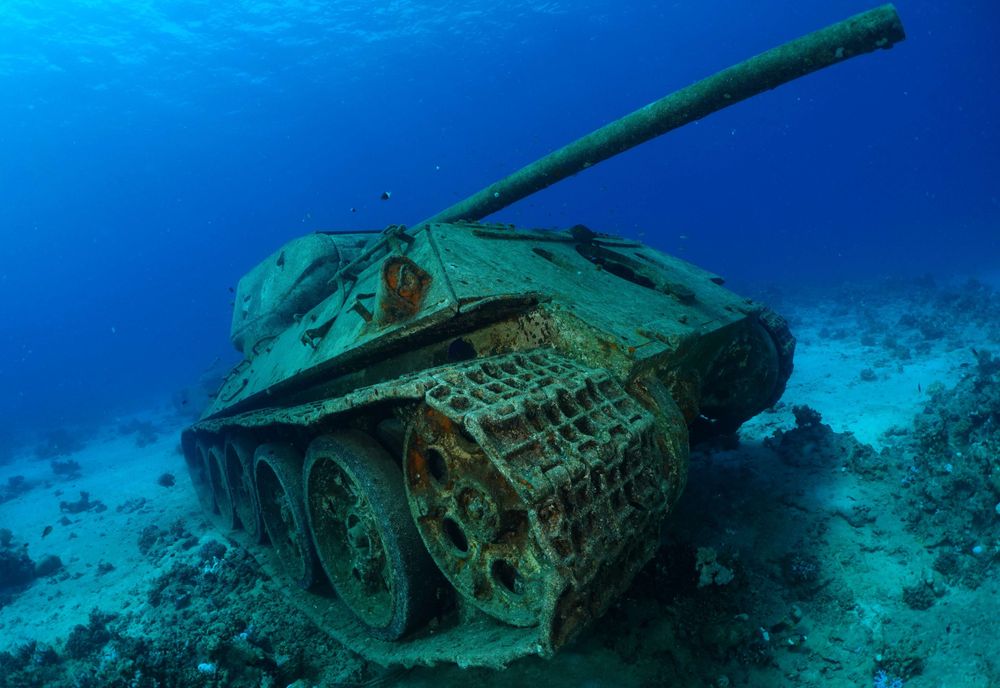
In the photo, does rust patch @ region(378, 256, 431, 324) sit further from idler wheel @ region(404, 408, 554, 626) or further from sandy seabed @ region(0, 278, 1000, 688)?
sandy seabed @ region(0, 278, 1000, 688)

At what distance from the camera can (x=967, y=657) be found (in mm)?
3281

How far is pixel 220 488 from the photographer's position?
7879mm

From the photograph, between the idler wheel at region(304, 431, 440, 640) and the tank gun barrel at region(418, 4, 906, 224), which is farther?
the tank gun barrel at region(418, 4, 906, 224)

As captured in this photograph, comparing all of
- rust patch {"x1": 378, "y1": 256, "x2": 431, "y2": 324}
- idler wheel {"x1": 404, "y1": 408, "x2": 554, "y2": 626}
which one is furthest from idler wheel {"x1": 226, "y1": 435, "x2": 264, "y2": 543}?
idler wheel {"x1": 404, "y1": 408, "x2": 554, "y2": 626}

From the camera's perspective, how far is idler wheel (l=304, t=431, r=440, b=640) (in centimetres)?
337

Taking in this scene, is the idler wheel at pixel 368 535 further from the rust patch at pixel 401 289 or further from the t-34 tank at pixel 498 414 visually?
the rust patch at pixel 401 289

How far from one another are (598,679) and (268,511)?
382cm

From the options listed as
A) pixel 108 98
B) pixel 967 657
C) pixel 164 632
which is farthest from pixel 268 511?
pixel 108 98

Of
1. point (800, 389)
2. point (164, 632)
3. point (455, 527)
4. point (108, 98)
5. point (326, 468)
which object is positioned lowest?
point (800, 389)

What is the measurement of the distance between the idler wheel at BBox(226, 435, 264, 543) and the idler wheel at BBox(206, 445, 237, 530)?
122 mm

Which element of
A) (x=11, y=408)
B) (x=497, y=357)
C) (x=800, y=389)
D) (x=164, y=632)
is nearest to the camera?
(x=497, y=357)

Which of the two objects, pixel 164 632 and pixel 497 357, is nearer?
pixel 497 357

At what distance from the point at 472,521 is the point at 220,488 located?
6.48 meters

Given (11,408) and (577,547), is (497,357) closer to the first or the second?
(577,547)
